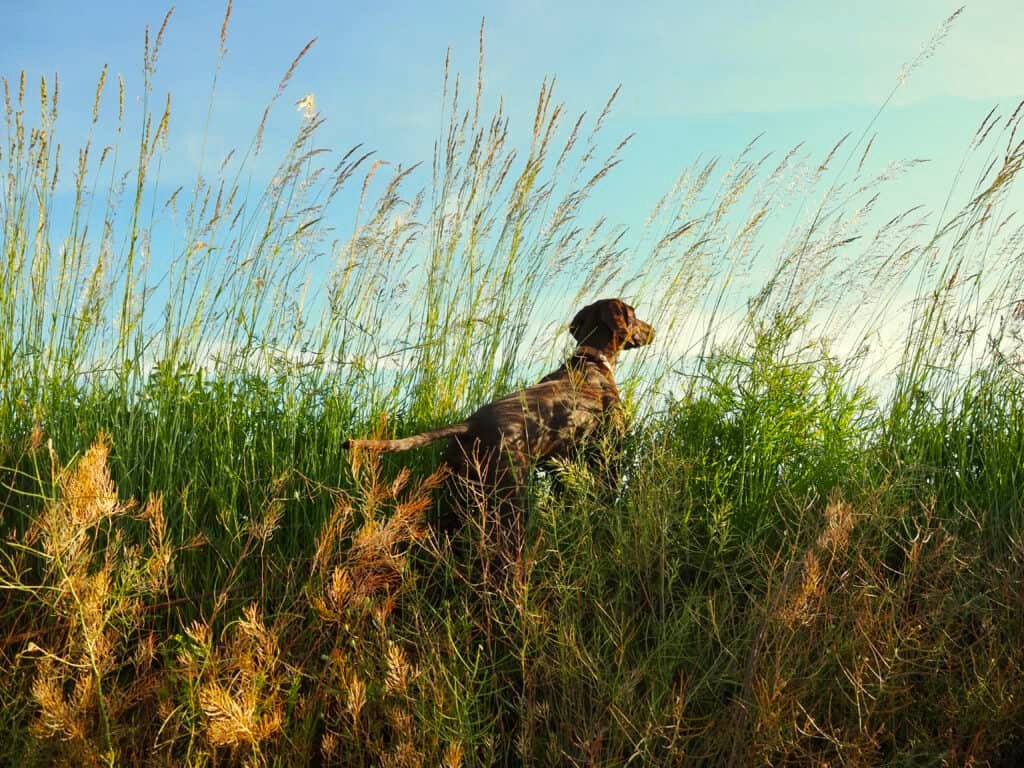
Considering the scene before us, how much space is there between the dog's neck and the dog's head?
0.05 meters

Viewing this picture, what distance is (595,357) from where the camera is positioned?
3965 mm

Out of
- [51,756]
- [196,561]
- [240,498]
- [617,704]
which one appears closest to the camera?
[617,704]

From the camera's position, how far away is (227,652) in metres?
2.58

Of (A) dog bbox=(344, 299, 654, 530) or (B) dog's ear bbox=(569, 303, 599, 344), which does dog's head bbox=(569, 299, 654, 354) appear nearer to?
(B) dog's ear bbox=(569, 303, 599, 344)

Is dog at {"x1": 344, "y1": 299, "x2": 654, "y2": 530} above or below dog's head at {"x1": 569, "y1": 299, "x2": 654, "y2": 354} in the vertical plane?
below

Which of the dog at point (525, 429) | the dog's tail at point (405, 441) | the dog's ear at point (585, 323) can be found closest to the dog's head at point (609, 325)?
the dog's ear at point (585, 323)

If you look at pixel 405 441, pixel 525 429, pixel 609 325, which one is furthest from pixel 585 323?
pixel 405 441

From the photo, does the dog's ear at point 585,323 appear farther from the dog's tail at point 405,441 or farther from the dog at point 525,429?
the dog's tail at point 405,441

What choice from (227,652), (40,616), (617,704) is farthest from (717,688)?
(40,616)

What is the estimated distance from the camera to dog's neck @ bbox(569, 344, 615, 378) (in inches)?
155

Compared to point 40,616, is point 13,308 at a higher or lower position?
higher

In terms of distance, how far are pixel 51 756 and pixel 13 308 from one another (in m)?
2.61

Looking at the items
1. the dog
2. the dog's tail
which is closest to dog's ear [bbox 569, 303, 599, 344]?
the dog

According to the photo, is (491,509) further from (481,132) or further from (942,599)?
(481,132)
